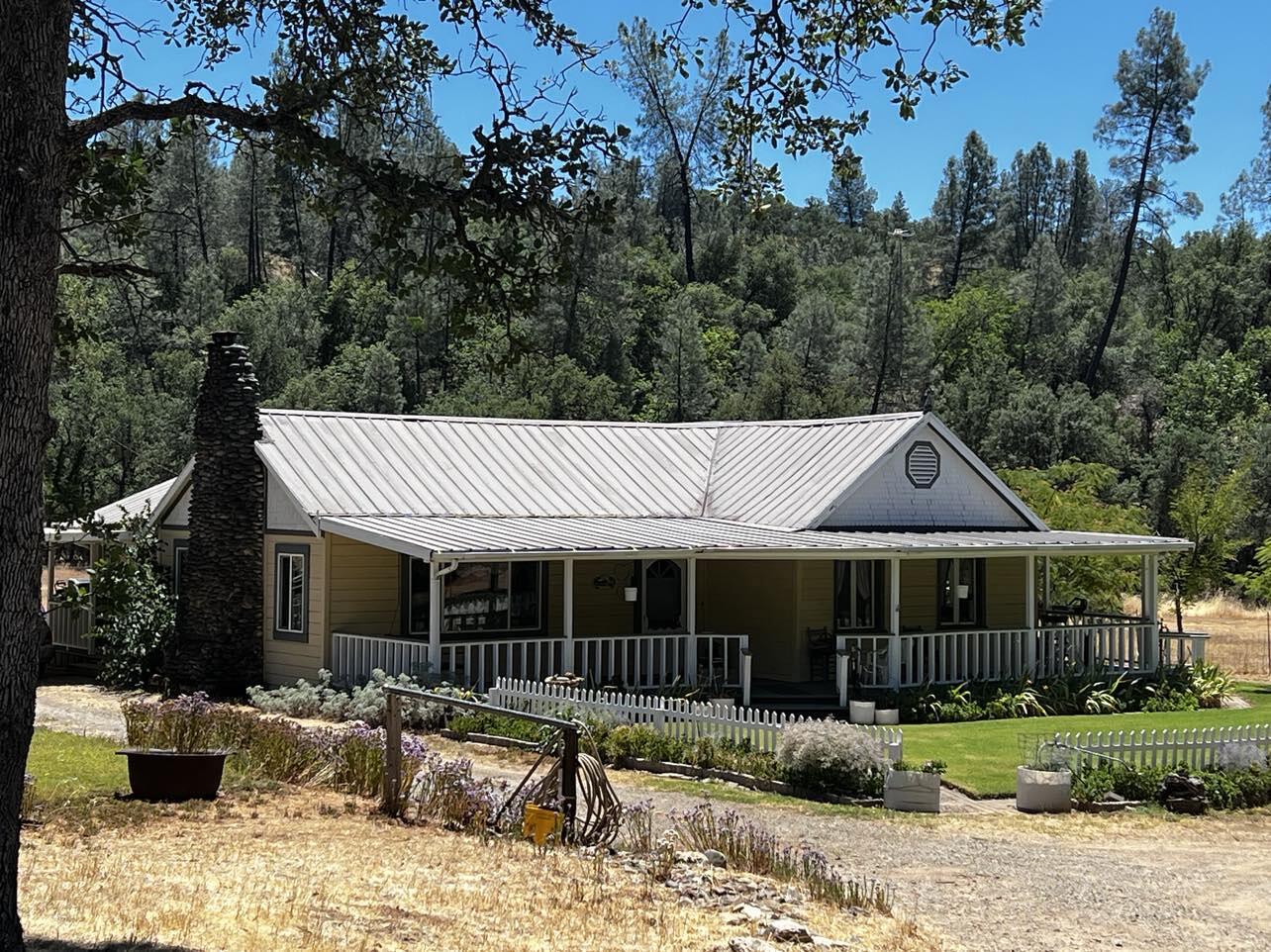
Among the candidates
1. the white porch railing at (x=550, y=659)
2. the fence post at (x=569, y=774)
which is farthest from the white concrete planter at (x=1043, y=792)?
the white porch railing at (x=550, y=659)

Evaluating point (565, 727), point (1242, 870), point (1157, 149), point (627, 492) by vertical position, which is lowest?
point (1242, 870)

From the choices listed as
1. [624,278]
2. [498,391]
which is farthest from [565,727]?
[624,278]

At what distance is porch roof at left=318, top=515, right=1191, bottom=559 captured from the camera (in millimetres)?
21328

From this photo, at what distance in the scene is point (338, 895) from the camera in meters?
9.59

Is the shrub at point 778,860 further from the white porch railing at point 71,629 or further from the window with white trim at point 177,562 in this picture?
the white porch railing at point 71,629

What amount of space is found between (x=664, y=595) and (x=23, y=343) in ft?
63.5

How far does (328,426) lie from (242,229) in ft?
247

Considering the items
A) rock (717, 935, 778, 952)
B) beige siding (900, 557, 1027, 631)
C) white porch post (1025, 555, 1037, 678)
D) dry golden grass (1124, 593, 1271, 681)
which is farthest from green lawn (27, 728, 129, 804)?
dry golden grass (1124, 593, 1271, 681)

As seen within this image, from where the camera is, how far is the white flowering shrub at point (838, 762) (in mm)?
16047

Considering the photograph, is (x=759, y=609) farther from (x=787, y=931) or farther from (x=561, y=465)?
(x=787, y=931)

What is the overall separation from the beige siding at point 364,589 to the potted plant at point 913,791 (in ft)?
35.1

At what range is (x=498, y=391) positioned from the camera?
5019 centimetres

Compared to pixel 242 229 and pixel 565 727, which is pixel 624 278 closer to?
pixel 242 229

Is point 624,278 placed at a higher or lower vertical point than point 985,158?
lower
